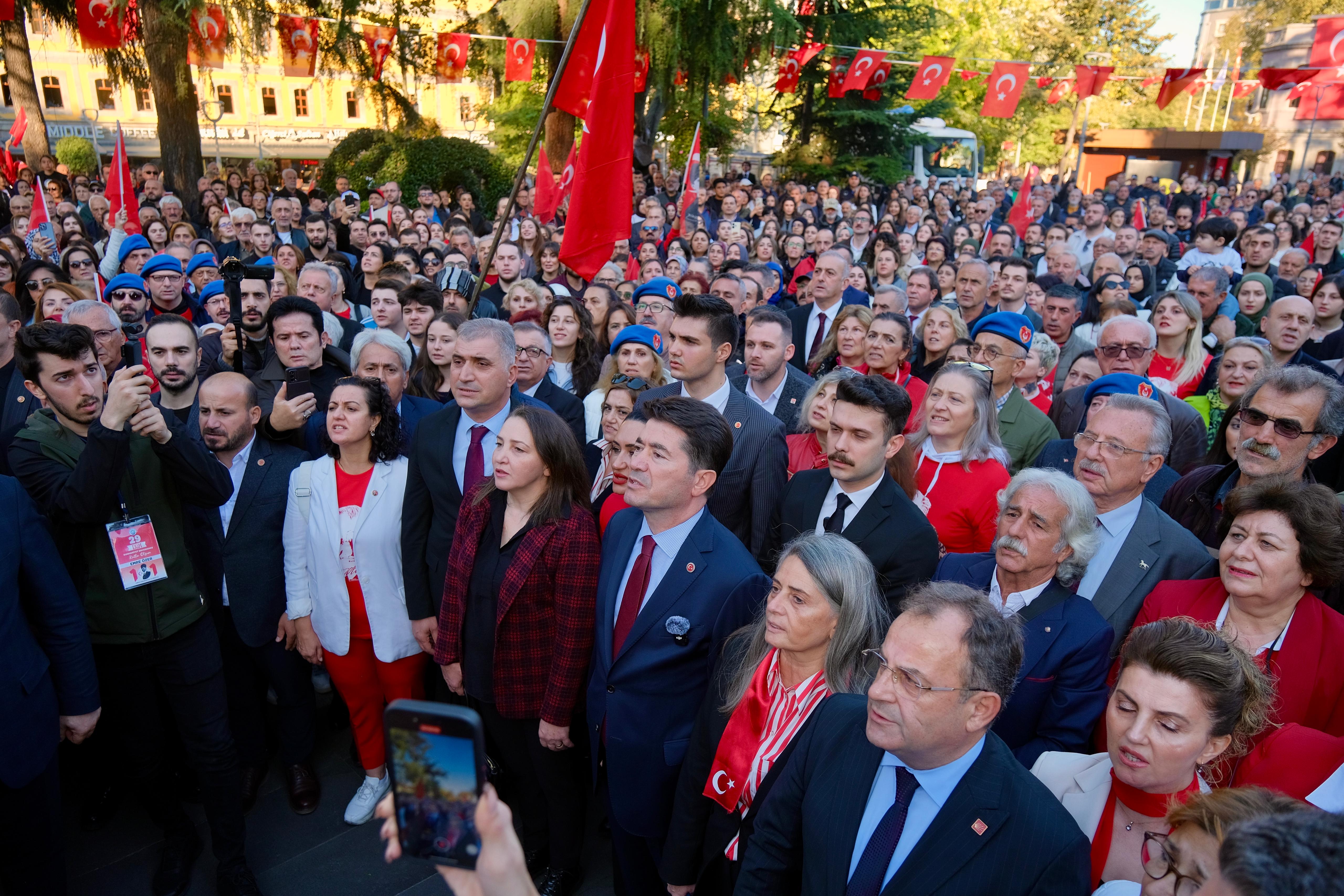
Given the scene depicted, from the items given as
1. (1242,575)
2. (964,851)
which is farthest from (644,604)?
(1242,575)

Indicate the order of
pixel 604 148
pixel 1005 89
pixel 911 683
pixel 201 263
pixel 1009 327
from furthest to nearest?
pixel 1005 89 → pixel 201 263 → pixel 604 148 → pixel 1009 327 → pixel 911 683

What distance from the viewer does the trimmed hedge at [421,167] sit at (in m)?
16.6

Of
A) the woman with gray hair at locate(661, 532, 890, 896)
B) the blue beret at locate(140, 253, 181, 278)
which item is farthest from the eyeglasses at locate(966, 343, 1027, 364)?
the blue beret at locate(140, 253, 181, 278)

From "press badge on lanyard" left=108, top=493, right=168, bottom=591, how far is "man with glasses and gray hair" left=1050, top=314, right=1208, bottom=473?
4293 millimetres

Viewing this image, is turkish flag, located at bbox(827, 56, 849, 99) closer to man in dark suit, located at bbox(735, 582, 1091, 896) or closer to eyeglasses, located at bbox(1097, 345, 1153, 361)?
eyeglasses, located at bbox(1097, 345, 1153, 361)

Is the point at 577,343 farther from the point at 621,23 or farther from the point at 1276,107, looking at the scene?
the point at 1276,107

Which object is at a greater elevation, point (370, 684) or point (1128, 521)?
point (1128, 521)

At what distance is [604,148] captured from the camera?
4.62 metres

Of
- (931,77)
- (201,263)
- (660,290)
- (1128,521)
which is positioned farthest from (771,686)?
(931,77)

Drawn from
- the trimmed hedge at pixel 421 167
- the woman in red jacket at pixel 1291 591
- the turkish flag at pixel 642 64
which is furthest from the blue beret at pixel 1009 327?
the trimmed hedge at pixel 421 167

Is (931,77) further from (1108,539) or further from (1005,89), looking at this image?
(1108,539)

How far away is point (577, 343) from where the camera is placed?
223 inches

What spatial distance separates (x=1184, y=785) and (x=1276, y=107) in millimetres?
66499

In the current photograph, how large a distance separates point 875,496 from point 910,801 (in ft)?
4.67
